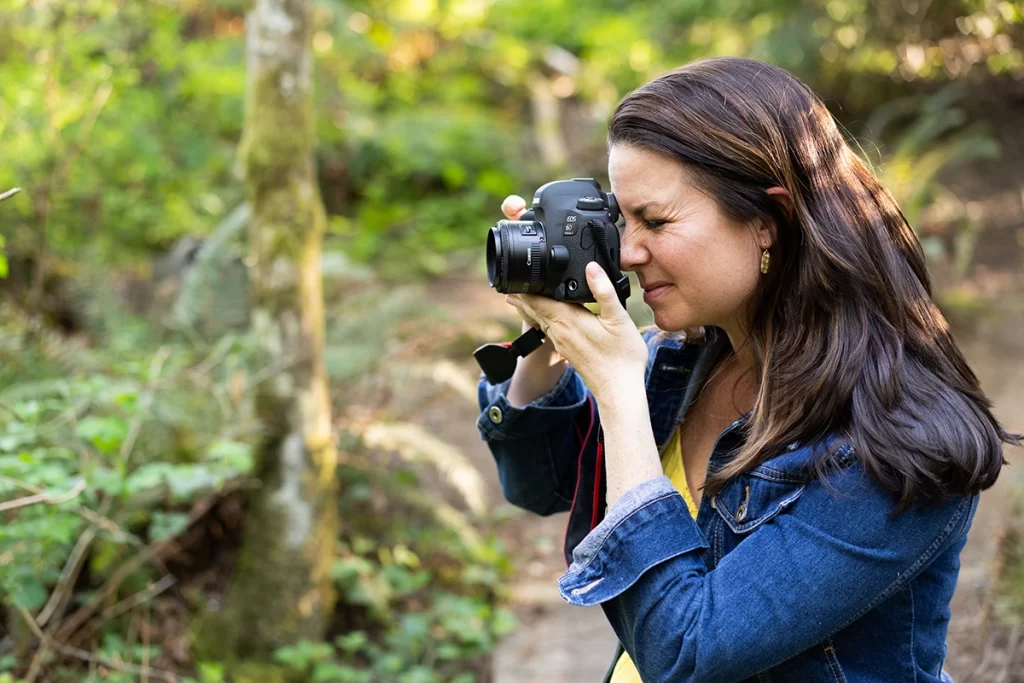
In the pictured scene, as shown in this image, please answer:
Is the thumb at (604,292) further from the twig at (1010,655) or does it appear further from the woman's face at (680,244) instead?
the twig at (1010,655)

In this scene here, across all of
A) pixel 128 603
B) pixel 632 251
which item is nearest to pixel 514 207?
pixel 632 251

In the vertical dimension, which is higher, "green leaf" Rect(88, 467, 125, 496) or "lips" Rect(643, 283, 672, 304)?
"lips" Rect(643, 283, 672, 304)

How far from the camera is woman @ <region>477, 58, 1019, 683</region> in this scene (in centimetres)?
135

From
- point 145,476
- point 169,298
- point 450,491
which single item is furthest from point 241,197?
point 145,476

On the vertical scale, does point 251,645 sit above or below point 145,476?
below

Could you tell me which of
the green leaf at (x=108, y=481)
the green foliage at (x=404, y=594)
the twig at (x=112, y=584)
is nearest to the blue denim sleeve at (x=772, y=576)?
the green leaf at (x=108, y=481)

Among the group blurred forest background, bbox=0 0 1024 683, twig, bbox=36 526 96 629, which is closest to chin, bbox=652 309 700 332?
blurred forest background, bbox=0 0 1024 683

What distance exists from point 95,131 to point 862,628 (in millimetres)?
5125

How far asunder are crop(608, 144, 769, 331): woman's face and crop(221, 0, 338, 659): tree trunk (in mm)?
2122

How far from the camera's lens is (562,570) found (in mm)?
4500

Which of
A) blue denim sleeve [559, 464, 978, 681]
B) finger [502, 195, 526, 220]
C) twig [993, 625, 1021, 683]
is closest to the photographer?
blue denim sleeve [559, 464, 978, 681]

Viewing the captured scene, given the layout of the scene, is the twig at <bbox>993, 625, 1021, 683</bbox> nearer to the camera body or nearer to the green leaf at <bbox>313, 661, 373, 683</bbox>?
the camera body

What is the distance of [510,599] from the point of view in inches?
163

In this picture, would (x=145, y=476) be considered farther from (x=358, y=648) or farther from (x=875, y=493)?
(x=875, y=493)
